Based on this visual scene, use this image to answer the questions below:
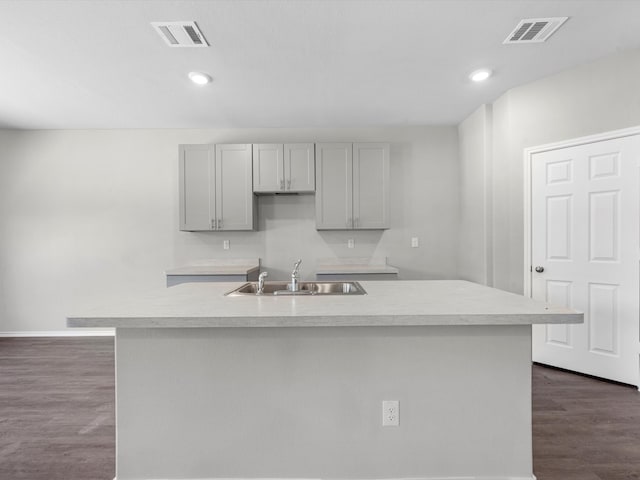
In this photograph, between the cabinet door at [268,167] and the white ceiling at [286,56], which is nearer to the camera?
the white ceiling at [286,56]

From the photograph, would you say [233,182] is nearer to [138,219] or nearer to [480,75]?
[138,219]

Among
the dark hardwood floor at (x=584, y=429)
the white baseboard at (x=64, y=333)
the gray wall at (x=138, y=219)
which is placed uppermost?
the gray wall at (x=138, y=219)

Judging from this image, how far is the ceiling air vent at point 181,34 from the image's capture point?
2.18 meters

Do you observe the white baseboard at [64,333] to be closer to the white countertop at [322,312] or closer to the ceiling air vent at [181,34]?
the white countertop at [322,312]

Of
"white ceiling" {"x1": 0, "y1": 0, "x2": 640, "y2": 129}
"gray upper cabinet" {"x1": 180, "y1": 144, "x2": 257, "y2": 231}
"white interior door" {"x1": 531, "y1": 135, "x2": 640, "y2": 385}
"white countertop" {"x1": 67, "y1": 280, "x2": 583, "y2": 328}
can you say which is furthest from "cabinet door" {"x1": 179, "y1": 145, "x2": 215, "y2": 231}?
"white interior door" {"x1": 531, "y1": 135, "x2": 640, "y2": 385}

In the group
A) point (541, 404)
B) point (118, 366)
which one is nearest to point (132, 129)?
point (118, 366)

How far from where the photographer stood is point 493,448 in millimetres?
1509

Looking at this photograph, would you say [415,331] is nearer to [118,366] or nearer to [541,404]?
[118,366]

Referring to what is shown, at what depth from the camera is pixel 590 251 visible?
2.82 meters

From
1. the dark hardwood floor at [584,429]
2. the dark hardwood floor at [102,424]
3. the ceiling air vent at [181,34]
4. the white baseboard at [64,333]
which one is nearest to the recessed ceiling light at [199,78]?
the ceiling air vent at [181,34]

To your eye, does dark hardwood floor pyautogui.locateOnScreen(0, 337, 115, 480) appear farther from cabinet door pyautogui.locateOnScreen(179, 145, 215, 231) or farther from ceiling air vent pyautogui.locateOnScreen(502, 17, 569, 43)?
ceiling air vent pyautogui.locateOnScreen(502, 17, 569, 43)

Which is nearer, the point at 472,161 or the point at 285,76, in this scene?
the point at 285,76

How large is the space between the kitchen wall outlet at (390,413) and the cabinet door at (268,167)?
9.14 feet

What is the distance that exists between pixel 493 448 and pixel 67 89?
432cm
